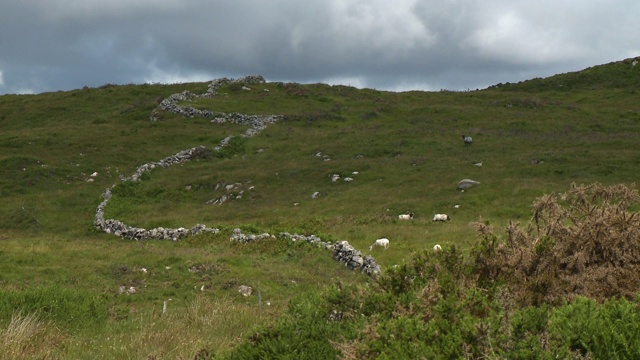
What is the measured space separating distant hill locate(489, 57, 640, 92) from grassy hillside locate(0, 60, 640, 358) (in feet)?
3.29

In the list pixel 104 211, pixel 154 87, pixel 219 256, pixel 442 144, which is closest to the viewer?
pixel 219 256

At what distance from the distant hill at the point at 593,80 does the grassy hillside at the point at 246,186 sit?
1002mm

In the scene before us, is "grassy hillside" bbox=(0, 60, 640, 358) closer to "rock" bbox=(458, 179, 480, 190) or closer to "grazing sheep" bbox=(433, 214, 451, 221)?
"grazing sheep" bbox=(433, 214, 451, 221)

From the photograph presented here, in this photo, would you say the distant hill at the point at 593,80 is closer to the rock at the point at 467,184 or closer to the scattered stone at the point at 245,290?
the rock at the point at 467,184

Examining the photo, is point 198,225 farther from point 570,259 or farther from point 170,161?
point 570,259

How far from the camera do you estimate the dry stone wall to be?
19028 millimetres

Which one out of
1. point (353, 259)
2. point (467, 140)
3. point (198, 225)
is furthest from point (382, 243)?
point (467, 140)

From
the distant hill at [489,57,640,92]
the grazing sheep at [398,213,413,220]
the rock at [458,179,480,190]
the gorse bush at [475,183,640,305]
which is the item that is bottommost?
the grazing sheep at [398,213,413,220]

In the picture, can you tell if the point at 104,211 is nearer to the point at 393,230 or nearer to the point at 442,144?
the point at 393,230

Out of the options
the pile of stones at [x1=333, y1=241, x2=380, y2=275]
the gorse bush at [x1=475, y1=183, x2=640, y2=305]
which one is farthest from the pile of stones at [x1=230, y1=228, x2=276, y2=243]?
the gorse bush at [x1=475, y1=183, x2=640, y2=305]

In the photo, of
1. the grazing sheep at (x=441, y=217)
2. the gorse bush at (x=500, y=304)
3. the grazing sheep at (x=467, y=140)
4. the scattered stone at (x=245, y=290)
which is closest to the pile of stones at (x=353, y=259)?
the scattered stone at (x=245, y=290)

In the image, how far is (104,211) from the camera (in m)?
31.8

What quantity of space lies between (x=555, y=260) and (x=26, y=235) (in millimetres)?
29338

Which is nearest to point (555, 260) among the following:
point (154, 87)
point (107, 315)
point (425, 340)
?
point (425, 340)
